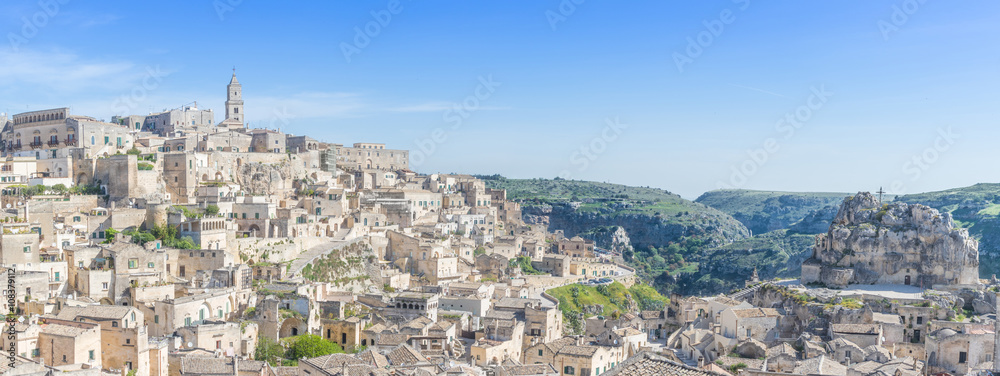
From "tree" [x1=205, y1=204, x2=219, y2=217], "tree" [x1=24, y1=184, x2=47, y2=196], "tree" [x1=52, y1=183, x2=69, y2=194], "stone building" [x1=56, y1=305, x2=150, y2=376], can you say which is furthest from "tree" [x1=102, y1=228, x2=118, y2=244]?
"stone building" [x1=56, y1=305, x2=150, y2=376]

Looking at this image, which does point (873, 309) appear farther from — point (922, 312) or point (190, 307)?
point (190, 307)

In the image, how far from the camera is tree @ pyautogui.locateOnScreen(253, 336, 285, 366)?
34094mm

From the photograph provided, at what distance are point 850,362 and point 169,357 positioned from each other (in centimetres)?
2514

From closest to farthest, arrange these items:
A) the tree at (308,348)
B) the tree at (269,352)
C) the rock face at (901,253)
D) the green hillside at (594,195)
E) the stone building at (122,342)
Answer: the stone building at (122,342), the tree at (269,352), the tree at (308,348), the rock face at (901,253), the green hillside at (594,195)

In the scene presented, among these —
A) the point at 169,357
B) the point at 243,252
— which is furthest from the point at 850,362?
the point at 243,252

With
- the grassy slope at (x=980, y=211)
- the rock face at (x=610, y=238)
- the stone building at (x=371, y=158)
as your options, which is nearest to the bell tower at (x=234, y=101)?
the stone building at (x=371, y=158)

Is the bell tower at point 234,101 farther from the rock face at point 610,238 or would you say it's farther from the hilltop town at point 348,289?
the rock face at point 610,238

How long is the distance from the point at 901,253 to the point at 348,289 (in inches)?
1278

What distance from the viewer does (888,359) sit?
32.4 meters

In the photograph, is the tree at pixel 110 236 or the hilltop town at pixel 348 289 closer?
the hilltop town at pixel 348 289

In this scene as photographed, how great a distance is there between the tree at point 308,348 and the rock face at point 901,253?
3084 cm

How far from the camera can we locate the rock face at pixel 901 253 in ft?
165

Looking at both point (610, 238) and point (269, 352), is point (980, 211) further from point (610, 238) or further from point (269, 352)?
point (269, 352)

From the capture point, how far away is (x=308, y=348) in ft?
115
